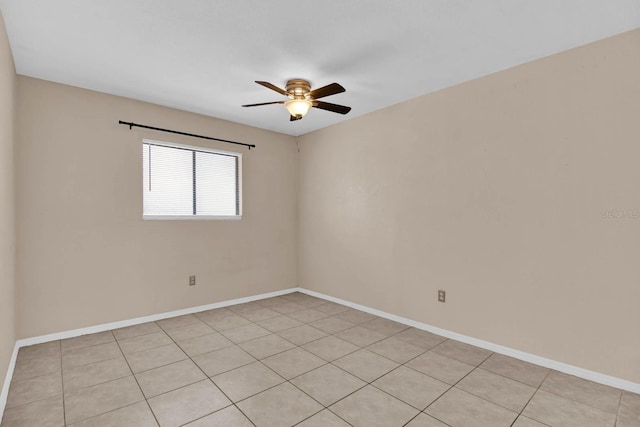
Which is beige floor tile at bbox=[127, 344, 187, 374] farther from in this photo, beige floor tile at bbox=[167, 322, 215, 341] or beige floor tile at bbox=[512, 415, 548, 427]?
beige floor tile at bbox=[512, 415, 548, 427]

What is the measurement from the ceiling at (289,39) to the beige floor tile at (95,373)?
8.37 ft

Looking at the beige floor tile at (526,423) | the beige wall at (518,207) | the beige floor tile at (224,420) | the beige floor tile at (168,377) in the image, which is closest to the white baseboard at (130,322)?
the beige floor tile at (168,377)

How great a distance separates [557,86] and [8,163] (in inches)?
172

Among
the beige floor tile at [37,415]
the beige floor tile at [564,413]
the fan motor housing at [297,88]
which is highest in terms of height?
the fan motor housing at [297,88]

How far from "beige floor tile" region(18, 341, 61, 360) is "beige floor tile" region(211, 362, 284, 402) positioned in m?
1.62

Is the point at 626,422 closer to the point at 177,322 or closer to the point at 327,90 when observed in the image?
the point at 327,90

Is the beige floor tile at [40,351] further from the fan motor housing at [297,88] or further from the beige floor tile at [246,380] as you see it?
the fan motor housing at [297,88]

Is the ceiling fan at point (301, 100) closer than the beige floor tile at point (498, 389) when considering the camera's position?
No

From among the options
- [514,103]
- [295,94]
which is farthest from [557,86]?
[295,94]

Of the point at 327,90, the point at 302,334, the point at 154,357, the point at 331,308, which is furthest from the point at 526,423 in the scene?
the point at 154,357

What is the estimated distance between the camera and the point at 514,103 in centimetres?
273

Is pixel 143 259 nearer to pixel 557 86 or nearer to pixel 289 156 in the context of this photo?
pixel 289 156

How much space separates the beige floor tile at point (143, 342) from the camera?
→ 2.88 meters

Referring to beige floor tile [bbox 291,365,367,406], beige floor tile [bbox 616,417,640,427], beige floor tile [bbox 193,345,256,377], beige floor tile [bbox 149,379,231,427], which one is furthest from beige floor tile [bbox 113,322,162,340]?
beige floor tile [bbox 616,417,640,427]
